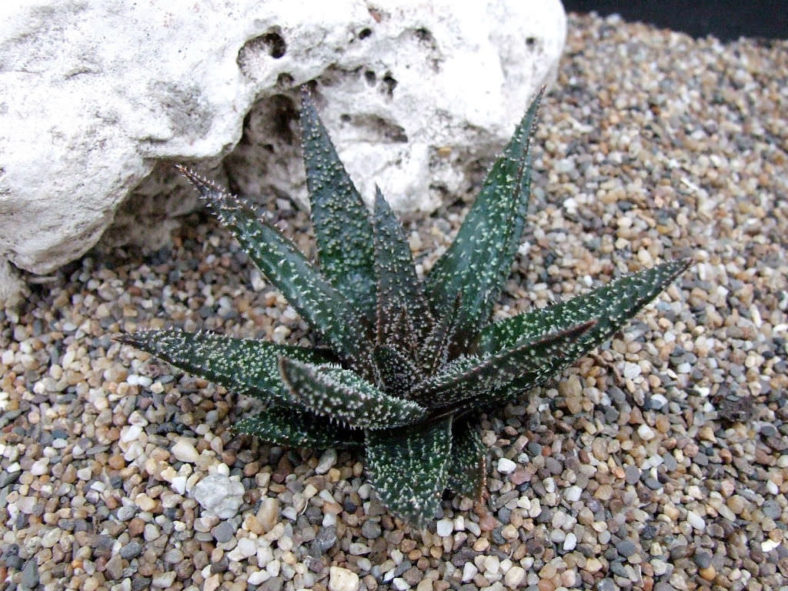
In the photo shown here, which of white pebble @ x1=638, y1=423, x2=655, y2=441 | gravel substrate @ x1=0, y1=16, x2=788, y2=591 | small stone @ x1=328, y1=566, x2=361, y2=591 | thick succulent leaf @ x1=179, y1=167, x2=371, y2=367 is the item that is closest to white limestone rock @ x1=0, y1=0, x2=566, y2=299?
gravel substrate @ x1=0, y1=16, x2=788, y2=591

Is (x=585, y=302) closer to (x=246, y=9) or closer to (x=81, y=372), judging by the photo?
(x=246, y=9)

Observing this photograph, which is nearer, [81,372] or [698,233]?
[81,372]

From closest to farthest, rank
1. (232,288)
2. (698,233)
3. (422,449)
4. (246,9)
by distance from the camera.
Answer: (422,449) < (246,9) < (232,288) < (698,233)

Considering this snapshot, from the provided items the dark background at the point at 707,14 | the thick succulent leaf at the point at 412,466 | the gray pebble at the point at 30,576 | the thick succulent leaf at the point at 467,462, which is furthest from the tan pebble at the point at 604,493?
the dark background at the point at 707,14

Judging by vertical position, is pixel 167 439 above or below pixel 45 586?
above

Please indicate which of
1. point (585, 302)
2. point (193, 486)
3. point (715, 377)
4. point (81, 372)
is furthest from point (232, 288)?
point (715, 377)

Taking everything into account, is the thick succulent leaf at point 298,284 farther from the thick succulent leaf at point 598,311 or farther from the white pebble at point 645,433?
the white pebble at point 645,433

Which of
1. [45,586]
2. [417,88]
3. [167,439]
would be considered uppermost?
[417,88]
